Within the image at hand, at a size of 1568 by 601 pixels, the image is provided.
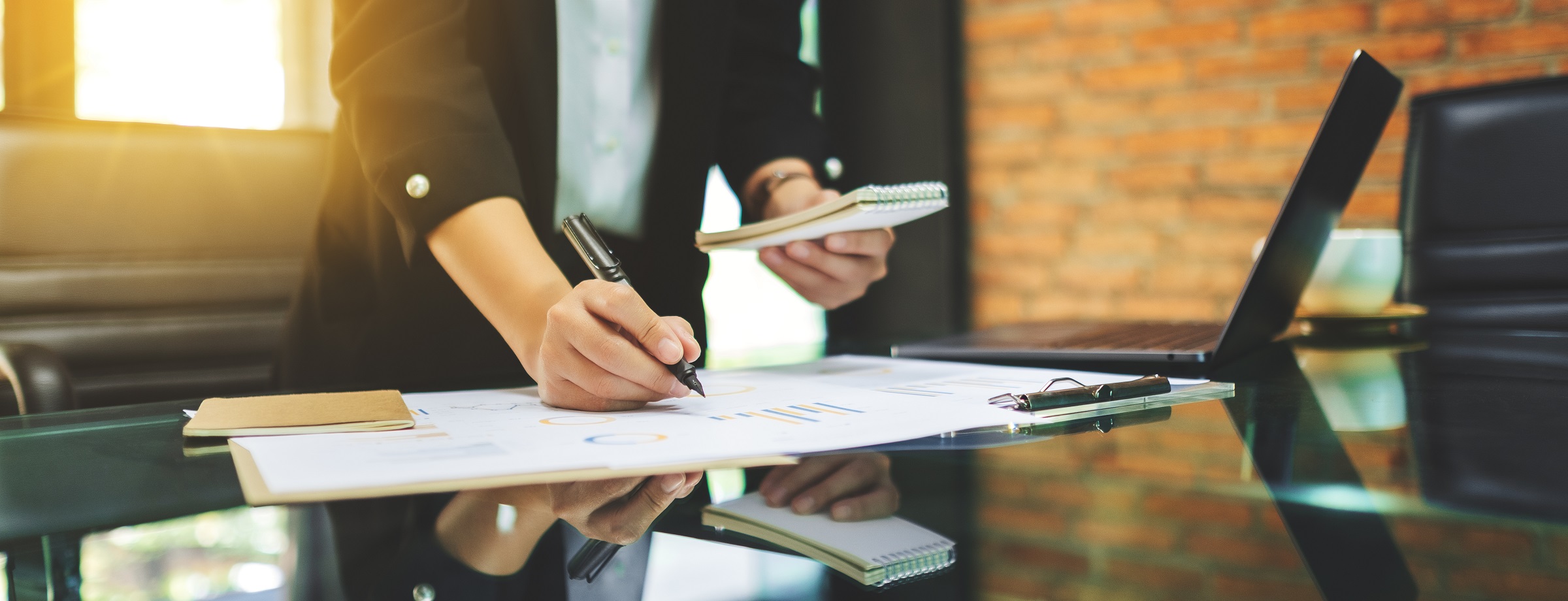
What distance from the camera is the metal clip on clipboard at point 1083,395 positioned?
47cm

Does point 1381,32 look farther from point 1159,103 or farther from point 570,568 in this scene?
point 570,568

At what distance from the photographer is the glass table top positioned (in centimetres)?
22

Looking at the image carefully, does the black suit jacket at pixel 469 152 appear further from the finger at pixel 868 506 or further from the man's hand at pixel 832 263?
the finger at pixel 868 506

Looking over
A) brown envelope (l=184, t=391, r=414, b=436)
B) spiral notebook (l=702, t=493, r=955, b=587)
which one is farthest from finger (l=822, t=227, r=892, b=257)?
spiral notebook (l=702, t=493, r=955, b=587)

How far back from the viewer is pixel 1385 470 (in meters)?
0.34

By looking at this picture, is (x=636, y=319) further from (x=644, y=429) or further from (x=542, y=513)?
(x=542, y=513)

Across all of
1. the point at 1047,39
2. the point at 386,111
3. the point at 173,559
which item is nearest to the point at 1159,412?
the point at 173,559

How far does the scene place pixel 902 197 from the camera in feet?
2.01

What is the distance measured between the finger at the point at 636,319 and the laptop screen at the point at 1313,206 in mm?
398

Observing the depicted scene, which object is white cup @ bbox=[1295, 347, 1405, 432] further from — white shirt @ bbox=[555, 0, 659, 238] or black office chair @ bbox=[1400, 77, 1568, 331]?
white shirt @ bbox=[555, 0, 659, 238]

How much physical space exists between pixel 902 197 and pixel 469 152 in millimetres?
352

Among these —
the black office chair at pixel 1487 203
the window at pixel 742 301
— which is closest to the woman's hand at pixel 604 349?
the black office chair at pixel 1487 203

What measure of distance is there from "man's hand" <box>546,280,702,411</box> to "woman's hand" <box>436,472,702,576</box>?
0.16 m

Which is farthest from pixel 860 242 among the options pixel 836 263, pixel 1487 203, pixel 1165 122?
pixel 1165 122
